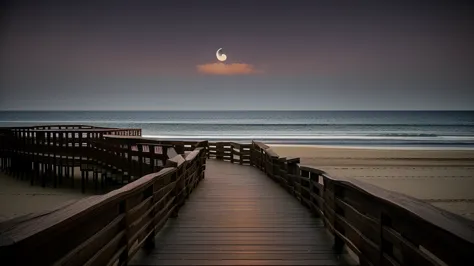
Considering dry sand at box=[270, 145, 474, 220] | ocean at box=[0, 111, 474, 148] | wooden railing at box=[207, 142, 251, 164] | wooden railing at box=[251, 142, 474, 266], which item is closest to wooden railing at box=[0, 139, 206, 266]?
wooden railing at box=[251, 142, 474, 266]

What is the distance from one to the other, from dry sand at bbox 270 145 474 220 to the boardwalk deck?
3.88m

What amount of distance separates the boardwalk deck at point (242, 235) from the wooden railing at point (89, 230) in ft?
1.25

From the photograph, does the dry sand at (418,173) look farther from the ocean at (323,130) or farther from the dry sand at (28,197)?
the ocean at (323,130)

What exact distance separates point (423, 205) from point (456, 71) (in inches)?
3008

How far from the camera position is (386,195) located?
9.54 feet

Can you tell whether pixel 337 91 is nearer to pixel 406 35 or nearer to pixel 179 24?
pixel 406 35

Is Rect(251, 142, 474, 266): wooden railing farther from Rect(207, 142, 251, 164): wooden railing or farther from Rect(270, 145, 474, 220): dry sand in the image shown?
Rect(207, 142, 251, 164): wooden railing

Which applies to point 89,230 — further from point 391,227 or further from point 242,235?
point 242,235

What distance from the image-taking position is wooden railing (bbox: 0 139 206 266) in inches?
70.1

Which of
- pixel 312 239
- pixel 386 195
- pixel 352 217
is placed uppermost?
pixel 386 195

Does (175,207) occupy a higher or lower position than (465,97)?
lower

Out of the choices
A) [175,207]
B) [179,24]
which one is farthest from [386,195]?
[179,24]

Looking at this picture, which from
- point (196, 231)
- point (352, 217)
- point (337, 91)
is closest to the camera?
point (352, 217)

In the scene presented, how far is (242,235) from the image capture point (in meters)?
4.98
